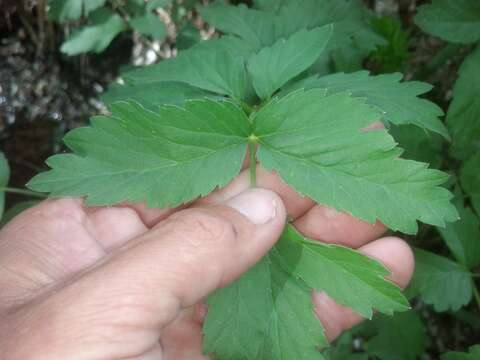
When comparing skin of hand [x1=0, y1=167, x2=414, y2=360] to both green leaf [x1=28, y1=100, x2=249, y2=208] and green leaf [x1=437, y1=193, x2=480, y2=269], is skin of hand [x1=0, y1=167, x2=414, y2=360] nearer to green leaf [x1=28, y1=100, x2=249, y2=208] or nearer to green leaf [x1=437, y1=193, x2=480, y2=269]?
green leaf [x1=28, y1=100, x2=249, y2=208]

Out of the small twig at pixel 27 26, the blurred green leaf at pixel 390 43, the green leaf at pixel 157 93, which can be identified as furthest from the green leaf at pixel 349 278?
the small twig at pixel 27 26

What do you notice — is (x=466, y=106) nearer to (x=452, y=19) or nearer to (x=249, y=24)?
(x=452, y=19)

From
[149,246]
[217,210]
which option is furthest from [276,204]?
[149,246]

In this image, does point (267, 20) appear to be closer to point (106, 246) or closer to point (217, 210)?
point (217, 210)

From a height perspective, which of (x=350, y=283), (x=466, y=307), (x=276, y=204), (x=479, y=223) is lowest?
(x=466, y=307)

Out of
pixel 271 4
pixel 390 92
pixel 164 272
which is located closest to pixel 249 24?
pixel 271 4

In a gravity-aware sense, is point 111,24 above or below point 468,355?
above

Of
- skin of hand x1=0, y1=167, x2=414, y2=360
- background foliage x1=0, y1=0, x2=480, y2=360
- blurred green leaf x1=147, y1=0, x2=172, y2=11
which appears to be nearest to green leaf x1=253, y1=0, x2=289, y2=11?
background foliage x1=0, y1=0, x2=480, y2=360
